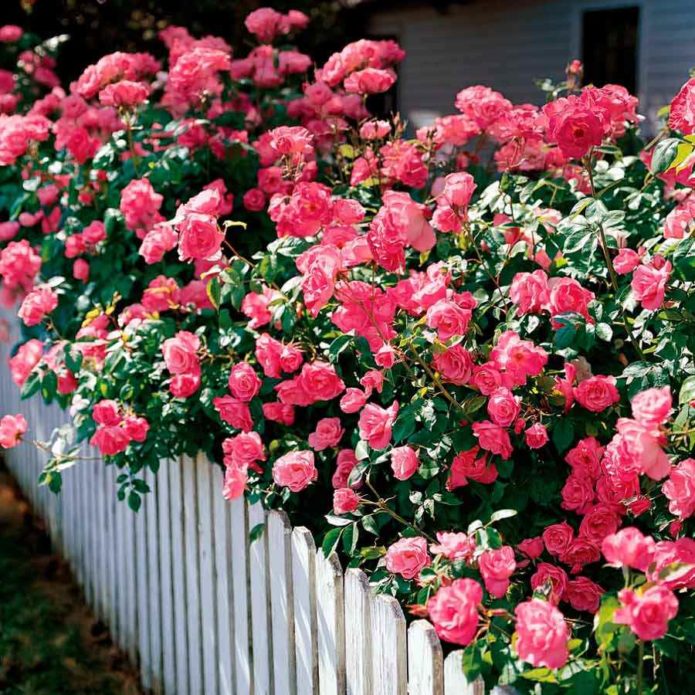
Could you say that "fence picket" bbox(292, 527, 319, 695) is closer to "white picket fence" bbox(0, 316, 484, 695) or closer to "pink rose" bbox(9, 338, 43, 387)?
"white picket fence" bbox(0, 316, 484, 695)

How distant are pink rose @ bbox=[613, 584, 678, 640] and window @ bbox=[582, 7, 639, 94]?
10.0m

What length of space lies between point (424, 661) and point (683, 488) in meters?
0.57

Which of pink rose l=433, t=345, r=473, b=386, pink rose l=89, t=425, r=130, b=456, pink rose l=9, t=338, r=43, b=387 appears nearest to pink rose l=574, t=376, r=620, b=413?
pink rose l=433, t=345, r=473, b=386

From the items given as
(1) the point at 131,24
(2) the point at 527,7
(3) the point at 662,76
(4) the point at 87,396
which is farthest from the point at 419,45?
(4) the point at 87,396

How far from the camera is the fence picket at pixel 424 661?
6.38 ft

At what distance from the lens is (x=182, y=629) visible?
3398 millimetres

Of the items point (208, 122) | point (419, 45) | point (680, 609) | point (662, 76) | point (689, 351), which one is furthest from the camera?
point (419, 45)

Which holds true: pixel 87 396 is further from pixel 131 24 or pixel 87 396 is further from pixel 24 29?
pixel 131 24

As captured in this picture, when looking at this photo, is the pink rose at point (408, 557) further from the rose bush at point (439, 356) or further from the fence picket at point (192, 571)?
the fence picket at point (192, 571)

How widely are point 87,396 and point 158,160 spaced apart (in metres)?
0.96

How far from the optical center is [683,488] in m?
1.94

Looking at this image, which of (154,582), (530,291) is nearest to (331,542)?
(530,291)

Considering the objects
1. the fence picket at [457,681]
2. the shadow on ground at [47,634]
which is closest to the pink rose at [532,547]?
the fence picket at [457,681]

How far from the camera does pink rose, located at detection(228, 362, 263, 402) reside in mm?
2666
